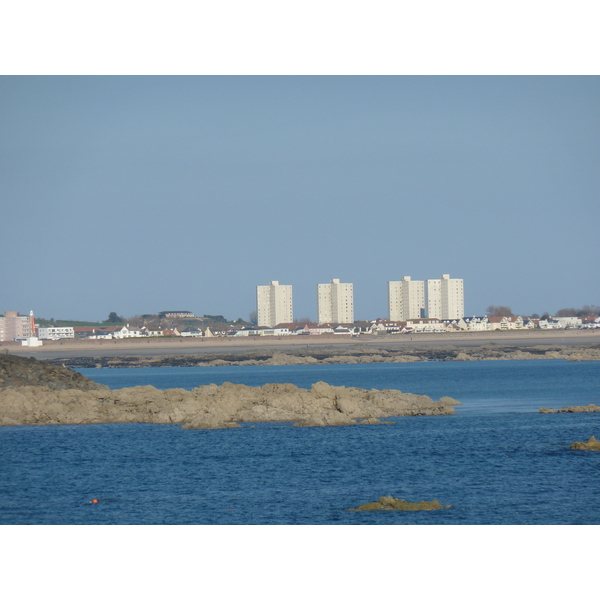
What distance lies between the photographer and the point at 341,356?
297 ft

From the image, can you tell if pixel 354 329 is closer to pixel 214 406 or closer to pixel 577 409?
pixel 577 409

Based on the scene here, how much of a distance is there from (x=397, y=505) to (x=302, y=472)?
4.14 m

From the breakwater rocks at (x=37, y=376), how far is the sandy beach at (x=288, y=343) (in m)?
63.0

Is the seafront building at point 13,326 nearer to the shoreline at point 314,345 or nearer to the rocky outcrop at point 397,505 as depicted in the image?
the shoreline at point 314,345

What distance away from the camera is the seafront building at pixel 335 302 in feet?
545

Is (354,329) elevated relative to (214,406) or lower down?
elevated

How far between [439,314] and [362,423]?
5358 inches

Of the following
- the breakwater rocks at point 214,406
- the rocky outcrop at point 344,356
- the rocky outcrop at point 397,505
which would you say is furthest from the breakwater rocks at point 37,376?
the rocky outcrop at point 344,356

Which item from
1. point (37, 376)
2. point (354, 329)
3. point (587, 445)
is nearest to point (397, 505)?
point (587, 445)

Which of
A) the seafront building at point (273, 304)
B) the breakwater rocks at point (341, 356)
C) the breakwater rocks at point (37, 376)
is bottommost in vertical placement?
the breakwater rocks at point (341, 356)

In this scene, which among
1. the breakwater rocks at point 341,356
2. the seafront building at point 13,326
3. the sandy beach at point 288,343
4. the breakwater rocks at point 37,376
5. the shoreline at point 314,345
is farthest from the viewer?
the seafront building at point 13,326

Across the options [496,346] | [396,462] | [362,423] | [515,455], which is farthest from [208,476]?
[496,346]

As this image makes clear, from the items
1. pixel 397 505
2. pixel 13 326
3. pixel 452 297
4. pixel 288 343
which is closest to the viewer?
pixel 397 505

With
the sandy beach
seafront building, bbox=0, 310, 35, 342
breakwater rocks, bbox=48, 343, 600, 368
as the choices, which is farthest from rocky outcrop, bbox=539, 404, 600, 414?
seafront building, bbox=0, 310, 35, 342
